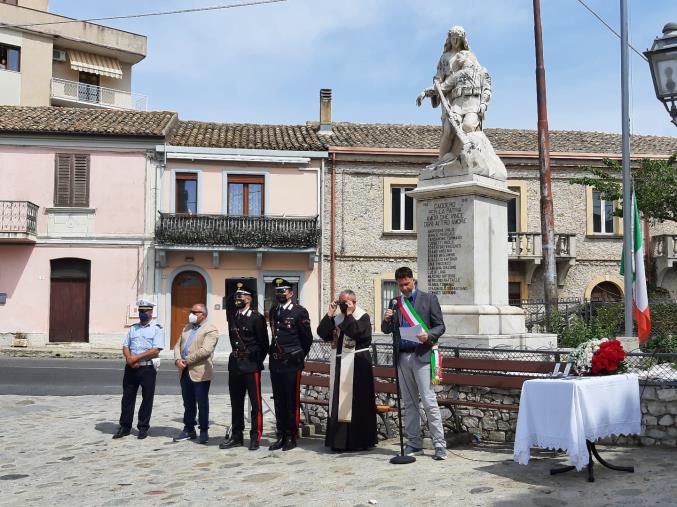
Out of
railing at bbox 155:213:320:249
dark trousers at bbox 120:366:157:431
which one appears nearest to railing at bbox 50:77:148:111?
railing at bbox 155:213:320:249

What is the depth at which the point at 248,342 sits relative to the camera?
8.83 metres

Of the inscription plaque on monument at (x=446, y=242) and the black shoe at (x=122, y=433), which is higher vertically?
the inscription plaque on monument at (x=446, y=242)

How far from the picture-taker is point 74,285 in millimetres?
26688

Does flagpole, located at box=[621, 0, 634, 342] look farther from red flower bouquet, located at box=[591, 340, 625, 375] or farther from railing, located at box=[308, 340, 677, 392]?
red flower bouquet, located at box=[591, 340, 625, 375]

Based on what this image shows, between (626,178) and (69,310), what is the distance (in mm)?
18554

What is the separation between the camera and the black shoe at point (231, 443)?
28.9ft

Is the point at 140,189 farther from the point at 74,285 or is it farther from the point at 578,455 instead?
the point at 578,455

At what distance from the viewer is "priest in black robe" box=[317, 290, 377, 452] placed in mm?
8211

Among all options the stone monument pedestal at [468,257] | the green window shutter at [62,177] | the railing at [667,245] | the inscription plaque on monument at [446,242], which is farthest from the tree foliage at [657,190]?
the green window shutter at [62,177]

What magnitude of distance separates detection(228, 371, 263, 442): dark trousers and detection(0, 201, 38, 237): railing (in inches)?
746

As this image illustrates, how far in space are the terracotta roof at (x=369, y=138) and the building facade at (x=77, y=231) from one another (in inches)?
88.2

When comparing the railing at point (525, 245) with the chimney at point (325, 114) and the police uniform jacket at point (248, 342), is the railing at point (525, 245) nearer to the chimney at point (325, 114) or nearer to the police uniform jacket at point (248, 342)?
the chimney at point (325, 114)

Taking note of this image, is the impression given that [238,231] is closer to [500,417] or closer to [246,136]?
[246,136]

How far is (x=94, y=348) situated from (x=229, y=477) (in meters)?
19.5
